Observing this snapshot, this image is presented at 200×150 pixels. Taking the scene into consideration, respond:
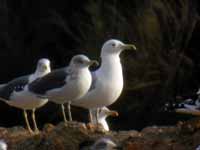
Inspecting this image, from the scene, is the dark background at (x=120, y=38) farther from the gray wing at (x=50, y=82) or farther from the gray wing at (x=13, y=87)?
the gray wing at (x=50, y=82)

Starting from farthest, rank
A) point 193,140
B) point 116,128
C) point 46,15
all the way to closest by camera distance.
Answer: point 46,15 < point 116,128 < point 193,140

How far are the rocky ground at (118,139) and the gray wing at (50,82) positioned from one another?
3.31 ft

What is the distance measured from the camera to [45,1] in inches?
862

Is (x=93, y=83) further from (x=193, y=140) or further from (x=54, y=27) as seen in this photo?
(x=54, y=27)

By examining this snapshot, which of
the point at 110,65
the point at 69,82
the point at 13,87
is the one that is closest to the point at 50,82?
the point at 69,82

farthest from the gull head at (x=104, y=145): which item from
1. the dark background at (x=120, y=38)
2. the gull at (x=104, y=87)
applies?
the dark background at (x=120, y=38)

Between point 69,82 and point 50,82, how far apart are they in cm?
34

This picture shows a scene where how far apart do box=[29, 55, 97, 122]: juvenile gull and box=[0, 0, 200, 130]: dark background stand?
6559 mm

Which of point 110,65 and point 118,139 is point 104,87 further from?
point 118,139

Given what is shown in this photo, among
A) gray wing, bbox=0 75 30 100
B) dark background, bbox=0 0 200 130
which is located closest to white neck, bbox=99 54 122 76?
gray wing, bbox=0 75 30 100

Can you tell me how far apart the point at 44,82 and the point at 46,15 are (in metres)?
7.59

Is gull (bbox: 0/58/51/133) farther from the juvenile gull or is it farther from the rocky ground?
the rocky ground

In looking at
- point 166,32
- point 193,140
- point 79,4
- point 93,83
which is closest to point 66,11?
point 79,4

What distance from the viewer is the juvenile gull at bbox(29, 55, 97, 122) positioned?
13836 mm
